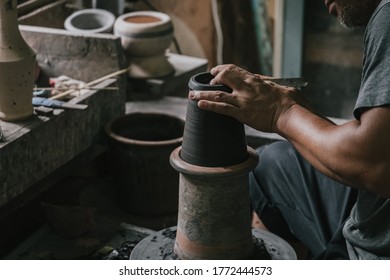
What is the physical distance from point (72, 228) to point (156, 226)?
0.54 meters

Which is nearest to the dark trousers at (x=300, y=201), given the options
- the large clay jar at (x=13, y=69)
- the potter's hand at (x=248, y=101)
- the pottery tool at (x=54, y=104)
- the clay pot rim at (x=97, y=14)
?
the potter's hand at (x=248, y=101)

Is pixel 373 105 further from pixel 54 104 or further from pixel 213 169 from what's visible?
pixel 54 104

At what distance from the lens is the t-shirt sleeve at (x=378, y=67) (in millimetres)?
2207

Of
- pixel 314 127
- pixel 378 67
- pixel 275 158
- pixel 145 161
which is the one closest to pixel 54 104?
pixel 145 161

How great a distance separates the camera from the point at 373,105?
2207 mm

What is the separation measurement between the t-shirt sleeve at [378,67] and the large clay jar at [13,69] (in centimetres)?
168

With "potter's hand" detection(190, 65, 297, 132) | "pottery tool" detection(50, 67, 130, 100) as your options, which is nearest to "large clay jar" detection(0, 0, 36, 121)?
"pottery tool" detection(50, 67, 130, 100)

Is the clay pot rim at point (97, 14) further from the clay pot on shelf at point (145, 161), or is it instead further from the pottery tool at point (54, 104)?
the pottery tool at point (54, 104)

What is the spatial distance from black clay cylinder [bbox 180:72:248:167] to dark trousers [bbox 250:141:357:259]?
0.57 m

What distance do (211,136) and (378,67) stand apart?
0.67 metres

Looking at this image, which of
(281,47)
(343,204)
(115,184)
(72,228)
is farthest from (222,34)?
(343,204)

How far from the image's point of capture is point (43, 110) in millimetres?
3398

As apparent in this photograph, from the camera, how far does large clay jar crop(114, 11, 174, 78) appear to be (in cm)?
452

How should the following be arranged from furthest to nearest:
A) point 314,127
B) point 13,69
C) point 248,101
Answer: point 13,69, point 248,101, point 314,127
